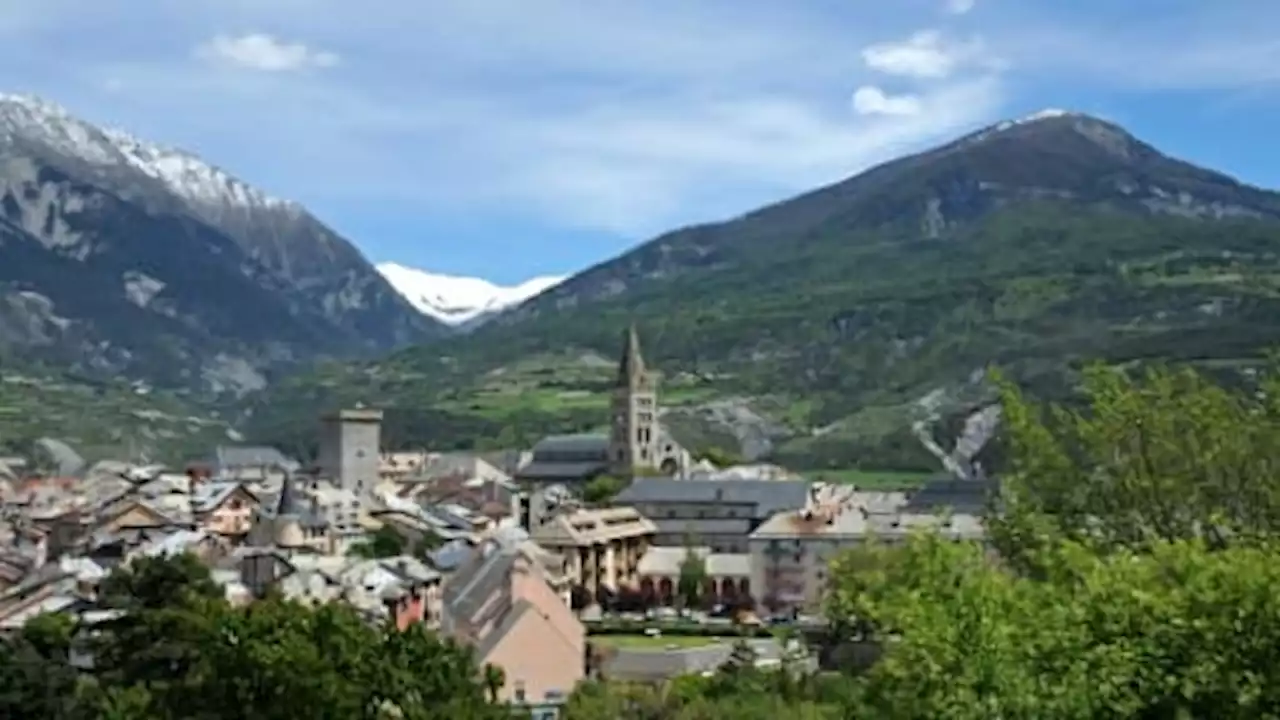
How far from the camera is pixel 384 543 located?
8738 centimetres

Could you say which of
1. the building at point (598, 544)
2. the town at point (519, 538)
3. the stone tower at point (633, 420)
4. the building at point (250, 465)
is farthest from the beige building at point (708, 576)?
the building at point (250, 465)

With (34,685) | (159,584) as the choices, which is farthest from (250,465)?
(34,685)

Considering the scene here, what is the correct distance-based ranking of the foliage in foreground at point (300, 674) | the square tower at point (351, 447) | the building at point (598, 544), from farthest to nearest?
1. the square tower at point (351, 447)
2. the building at point (598, 544)
3. the foliage in foreground at point (300, 674)

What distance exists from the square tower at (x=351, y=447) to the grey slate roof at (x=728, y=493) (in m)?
22.3

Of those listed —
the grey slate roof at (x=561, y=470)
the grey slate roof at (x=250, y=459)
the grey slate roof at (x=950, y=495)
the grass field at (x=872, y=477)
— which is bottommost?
the grey slate roof at (x=950, y=495)

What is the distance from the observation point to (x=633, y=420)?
133500 millimetres

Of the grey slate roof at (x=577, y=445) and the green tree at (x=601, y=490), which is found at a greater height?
the grey slate roof at (x=577, y=445)

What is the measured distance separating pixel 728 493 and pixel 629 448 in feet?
83.0

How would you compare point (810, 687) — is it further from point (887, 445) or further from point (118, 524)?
point (887, 445)

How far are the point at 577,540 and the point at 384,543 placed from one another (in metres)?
10.6

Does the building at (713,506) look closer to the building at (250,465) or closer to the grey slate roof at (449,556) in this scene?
the grey slate roof at (449,556)

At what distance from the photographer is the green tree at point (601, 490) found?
121 meters

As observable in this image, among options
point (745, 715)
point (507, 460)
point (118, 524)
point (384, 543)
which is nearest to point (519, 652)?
point (745, 715)

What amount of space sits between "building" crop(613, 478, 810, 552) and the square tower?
2265 centimetres
